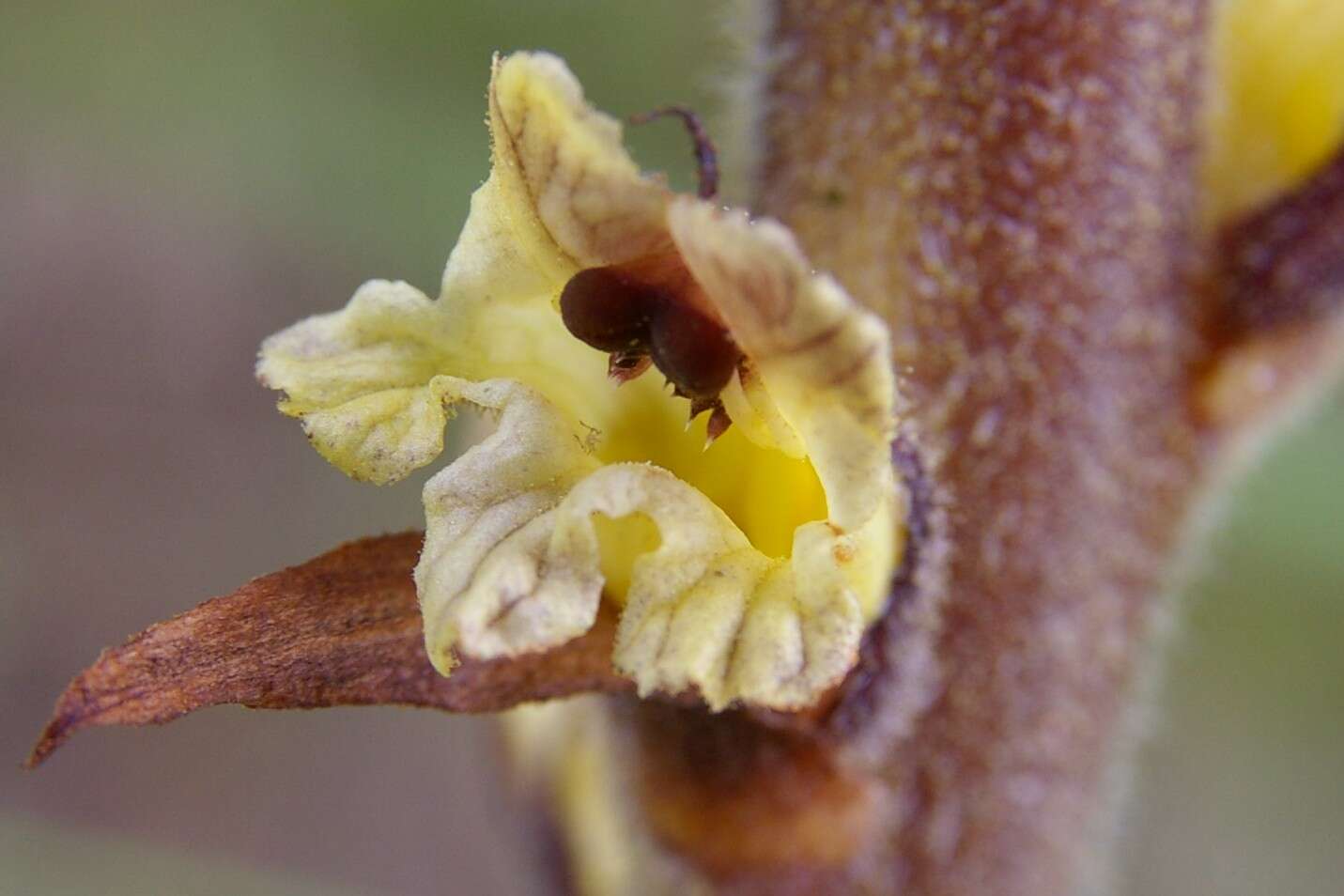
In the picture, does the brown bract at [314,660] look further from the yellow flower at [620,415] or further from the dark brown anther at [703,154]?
the dark brown anther at [703,154]

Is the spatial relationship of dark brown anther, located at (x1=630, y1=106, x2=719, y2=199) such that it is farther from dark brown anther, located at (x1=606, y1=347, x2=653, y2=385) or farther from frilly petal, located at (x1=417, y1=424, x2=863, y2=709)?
frilly petal, located at (x1=417, y1=424, x2=863, y2=709)

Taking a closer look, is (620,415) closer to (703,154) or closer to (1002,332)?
(703,154)

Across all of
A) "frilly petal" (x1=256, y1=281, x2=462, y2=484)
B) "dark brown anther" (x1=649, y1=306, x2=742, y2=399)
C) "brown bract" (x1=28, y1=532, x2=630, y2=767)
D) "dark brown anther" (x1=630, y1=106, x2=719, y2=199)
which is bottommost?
"brown bract" (x1=28, y1=532, x2=630, y2=767)

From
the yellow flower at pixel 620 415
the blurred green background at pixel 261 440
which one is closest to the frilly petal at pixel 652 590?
the yellow flower at pixel 620 415

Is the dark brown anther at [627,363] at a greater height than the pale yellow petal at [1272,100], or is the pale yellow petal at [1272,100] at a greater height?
the pale yellow petal at [1272,100]

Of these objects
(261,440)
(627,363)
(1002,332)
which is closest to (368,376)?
(627,363)

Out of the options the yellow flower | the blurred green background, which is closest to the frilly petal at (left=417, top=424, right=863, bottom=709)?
the yellow flower
